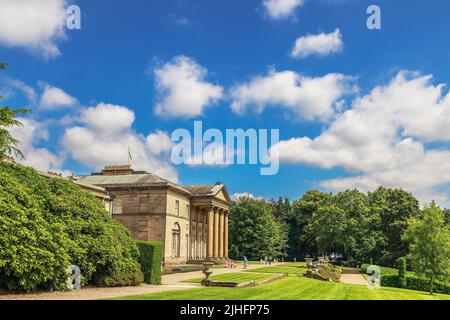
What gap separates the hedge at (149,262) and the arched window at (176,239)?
27.9 meters

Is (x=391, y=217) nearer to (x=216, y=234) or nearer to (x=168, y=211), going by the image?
(x=216, y=234)

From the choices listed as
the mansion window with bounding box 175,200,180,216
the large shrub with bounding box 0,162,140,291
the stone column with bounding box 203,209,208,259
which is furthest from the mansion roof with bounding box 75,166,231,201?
the large shrub with bounding box 0,162,140,291

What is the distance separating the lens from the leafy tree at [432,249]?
39.2m

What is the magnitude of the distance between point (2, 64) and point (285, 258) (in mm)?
77966

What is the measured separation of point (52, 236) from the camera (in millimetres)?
19922

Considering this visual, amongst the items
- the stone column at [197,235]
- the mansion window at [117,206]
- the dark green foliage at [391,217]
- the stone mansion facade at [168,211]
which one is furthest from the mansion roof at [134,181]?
the dark green foliage at [391,217]

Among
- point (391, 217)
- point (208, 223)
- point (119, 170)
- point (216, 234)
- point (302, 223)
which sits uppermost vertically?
point (119, 170)

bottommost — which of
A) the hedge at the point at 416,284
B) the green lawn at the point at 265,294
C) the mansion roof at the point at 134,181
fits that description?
the hedge at the point at 416,284

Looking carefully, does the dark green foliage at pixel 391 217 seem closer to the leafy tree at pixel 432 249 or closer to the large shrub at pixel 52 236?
the leafy tree at pixel 432 249

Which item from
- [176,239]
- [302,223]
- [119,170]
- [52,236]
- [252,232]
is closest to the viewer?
[52,236]

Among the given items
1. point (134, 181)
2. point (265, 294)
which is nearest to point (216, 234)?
point (134, 181)

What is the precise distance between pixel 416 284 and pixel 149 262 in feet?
101
